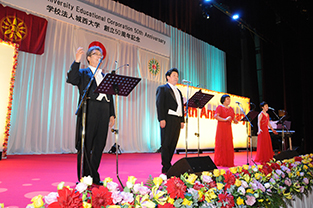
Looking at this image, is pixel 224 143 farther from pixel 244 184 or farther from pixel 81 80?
pixel 81 80

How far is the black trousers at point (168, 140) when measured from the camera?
3.34 metres

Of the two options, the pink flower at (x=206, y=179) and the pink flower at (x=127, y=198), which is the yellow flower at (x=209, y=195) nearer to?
the pink flower at (x=206, y=179)

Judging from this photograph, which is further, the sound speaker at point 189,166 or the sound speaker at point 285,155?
the sound speaker at point 285,155

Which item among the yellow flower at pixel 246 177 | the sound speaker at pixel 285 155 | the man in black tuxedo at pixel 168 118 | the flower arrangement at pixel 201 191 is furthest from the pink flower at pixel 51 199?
the sound speaker at pixel 285 155

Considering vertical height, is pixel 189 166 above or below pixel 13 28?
below

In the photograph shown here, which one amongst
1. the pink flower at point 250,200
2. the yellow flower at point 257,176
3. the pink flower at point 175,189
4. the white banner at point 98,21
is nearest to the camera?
the pink flower at point 175,189

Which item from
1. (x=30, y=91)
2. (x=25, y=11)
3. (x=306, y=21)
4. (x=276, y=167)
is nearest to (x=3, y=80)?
(x=30, y=91)

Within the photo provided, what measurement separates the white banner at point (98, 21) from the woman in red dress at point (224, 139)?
3.95 meters

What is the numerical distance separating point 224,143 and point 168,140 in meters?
1.67

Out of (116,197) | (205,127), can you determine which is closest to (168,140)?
(116,197)

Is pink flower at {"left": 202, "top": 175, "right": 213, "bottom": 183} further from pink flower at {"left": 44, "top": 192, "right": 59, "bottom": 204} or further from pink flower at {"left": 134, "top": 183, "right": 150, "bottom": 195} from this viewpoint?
pink flower at {"left": 44, "top": 192, "right": 59, "bottom": 204}

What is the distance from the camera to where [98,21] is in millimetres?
6602

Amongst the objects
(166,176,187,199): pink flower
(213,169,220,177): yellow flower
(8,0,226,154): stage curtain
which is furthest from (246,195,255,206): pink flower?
(8,0,226,154): stage curtain

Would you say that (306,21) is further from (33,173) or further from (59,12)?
(33,173)
